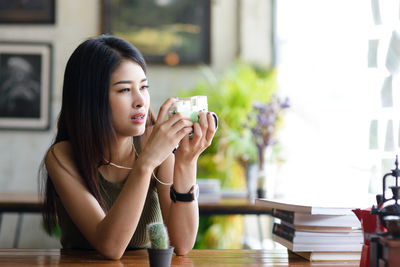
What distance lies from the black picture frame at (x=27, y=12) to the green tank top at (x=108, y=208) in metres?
3.36

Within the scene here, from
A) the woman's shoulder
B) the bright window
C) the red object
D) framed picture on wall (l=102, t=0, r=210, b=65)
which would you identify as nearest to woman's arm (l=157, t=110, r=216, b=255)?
the woman's shoulder

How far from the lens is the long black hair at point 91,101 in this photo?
180cm

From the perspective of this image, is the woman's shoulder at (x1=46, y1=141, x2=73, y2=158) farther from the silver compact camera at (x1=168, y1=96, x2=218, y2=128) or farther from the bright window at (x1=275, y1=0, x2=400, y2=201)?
the bright window at (x1=275, y1=0, x2=400, y2=201)

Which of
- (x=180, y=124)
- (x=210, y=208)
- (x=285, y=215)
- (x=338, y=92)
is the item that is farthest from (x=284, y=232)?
(x=338, y=92)

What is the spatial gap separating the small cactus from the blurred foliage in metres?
2.77

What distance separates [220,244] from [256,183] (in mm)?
630

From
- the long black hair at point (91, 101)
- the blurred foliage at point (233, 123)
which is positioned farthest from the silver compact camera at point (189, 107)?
the blurred foliage at point (233, 123)

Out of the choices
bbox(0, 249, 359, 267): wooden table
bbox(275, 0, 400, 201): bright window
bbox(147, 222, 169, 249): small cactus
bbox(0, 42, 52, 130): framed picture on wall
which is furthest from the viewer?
bbox(0, 42, 52, 130): framed picture on wall

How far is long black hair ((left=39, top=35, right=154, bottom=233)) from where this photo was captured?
1.80m

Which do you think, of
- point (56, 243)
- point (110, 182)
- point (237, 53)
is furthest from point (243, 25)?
point (110, 182)

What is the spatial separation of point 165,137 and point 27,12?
12.5 ft

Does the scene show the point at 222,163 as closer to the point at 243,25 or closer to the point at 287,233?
the point at 243,25

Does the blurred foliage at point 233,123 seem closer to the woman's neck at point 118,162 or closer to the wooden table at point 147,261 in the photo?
the woman's neck at point 118,162

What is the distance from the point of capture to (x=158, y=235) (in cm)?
133
